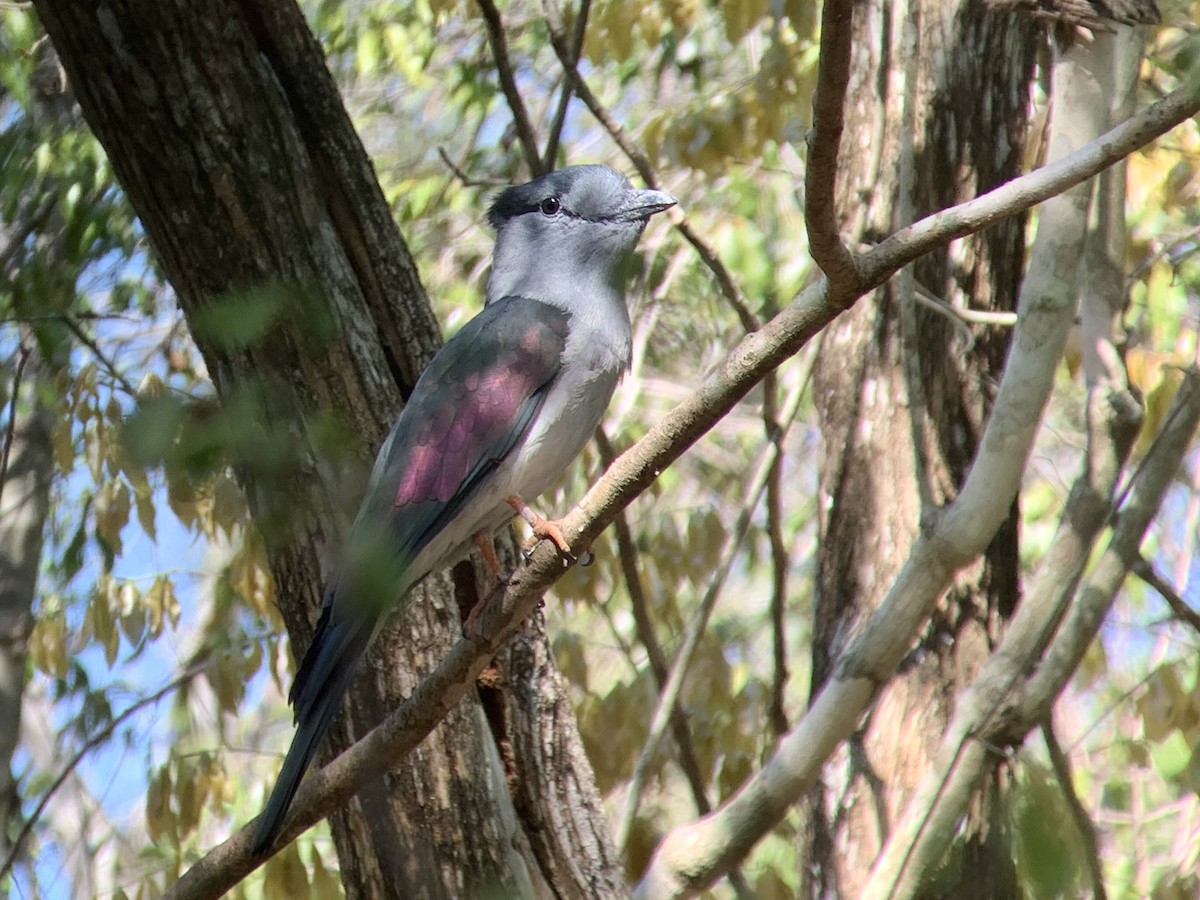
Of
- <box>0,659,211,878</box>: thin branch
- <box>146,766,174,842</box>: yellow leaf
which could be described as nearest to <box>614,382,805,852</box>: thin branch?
<box>146,766,174,842</box>: yellow leaf

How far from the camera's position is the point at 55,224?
21.3 ft

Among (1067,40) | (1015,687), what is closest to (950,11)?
(1067,40)

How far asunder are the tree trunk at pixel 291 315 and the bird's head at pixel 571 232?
69 centimetres

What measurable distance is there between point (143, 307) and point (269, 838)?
3.84 m

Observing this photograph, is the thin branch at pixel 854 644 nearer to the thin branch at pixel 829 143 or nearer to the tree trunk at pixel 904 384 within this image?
the thin branch at pixel 829 143

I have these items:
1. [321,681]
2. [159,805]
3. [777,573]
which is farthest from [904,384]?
[159,805]

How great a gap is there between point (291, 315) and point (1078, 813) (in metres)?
2.50

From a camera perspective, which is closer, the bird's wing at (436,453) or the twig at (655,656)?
the bird's wing at (436,453)

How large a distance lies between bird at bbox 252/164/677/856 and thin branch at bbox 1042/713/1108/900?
1665 mm

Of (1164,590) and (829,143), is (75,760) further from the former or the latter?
(829,143)

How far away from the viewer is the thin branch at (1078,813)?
387 cm

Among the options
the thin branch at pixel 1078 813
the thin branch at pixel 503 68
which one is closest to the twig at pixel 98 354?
the thin branch at pixel 503 68

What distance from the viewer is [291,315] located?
3.54 meters

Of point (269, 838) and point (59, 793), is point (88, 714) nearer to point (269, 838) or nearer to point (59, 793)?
point (59, 793)
